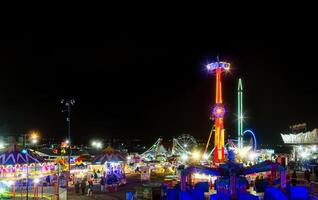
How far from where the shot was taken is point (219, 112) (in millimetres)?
58250

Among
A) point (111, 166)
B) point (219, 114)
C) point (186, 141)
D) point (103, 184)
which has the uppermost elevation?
point (219, 114)

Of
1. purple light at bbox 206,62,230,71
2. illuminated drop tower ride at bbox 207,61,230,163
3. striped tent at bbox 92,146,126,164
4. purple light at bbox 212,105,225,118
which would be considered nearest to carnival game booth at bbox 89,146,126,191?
striped tent at bbox 92,146,126,164

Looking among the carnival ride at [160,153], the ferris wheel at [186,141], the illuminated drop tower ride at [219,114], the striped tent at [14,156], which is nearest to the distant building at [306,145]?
the illuminated drop tower ride at [219,114]

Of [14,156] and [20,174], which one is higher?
[14,156]

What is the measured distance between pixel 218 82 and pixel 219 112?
4.36m

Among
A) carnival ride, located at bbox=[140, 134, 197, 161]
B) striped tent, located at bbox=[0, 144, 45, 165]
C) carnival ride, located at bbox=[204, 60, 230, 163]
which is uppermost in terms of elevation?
carnival ride, located at bbox=[204, 60, 230, 163]

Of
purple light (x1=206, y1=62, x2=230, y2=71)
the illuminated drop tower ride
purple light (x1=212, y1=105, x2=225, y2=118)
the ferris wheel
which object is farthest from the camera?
the ferris wheel

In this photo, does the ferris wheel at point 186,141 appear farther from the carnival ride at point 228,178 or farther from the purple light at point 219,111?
the carnival ride at point 228,178

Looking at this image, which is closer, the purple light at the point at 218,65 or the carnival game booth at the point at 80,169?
the carnival game booth at the point at 80,169

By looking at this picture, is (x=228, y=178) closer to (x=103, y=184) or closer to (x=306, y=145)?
(x=103, y=184)

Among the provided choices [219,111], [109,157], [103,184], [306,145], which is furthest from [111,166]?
[306,145]

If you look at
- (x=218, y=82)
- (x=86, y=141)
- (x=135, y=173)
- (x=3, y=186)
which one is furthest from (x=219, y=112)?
(x=86, y=141)

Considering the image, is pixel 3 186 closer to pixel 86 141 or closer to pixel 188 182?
pixel 188 182

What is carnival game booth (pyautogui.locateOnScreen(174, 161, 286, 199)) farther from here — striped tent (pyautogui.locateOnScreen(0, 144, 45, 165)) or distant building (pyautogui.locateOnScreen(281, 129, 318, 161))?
distant building (pyautogui.locateOnScreen(281, 129, 318, 161))
